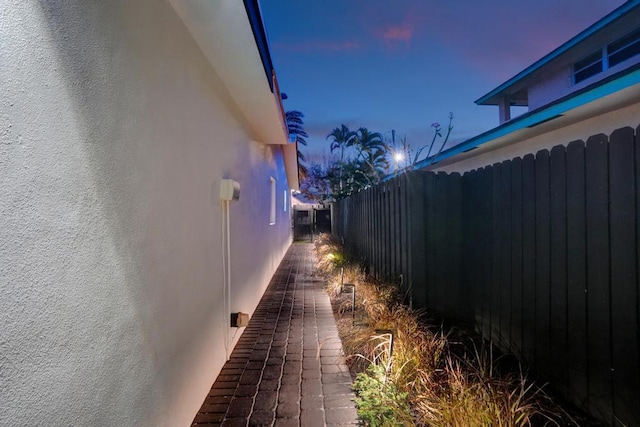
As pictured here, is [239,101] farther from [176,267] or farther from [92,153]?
[92,153]

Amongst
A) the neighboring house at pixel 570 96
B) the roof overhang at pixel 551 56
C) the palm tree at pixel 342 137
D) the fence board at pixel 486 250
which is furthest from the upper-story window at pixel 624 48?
the palm tree at pixel 342 137

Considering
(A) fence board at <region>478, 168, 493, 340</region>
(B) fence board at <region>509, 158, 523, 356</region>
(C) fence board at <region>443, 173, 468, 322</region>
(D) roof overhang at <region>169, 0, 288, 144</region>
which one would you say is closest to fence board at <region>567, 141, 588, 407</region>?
(B) fence board at <region>509, 158, 523, 356</region>

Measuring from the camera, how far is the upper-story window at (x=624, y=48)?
314 inches

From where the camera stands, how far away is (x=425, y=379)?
2.47 meters

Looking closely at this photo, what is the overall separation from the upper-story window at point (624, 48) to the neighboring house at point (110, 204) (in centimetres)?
1052

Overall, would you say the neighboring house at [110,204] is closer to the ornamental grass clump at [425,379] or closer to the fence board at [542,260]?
the ornamental grass clump at [425,379]

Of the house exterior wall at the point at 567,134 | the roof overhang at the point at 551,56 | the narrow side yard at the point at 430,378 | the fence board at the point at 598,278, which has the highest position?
the roof overhang at the point at 551,56

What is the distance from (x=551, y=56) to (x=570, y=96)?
7.18 metres

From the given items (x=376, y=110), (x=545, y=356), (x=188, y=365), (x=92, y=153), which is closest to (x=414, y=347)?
(x=545, y=356)

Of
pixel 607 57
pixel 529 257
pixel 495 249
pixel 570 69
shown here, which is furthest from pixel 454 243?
pixel 570 69

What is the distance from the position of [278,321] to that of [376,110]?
87.1ft

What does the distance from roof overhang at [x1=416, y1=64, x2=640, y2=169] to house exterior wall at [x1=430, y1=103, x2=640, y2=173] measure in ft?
0.26

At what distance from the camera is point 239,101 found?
3.73 m

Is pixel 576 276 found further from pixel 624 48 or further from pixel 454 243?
pixel 624 48
